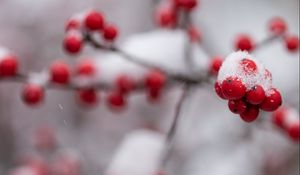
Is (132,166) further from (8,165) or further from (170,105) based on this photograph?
(8,165)

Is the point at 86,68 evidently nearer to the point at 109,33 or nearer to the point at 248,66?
the point at 109,33

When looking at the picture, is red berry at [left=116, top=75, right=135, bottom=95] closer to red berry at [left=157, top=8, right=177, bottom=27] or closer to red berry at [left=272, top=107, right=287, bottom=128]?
red berry at [left=157, top=8, right=177, bottom=27]

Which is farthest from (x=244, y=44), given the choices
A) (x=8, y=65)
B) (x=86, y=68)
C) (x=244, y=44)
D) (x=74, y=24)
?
(x=8, y=65)

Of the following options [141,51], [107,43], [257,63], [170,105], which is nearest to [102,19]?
[107,43]

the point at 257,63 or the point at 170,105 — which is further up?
the point at 170,105

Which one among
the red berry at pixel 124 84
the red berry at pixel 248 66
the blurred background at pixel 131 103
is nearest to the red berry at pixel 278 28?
the red berry at pixel 124 84

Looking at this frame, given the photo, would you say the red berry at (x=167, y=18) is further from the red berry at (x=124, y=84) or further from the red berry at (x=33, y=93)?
the red berry at (x=33, y=93)
